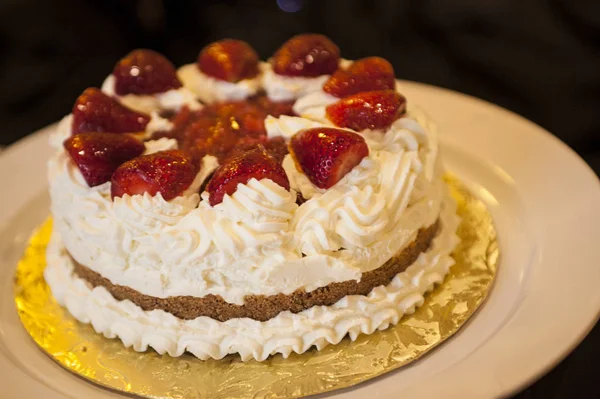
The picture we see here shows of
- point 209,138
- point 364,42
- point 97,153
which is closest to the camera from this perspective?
point 97,153

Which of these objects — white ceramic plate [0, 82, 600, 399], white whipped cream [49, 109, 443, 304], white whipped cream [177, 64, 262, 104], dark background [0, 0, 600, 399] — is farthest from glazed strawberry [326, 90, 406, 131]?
dark background [0, 0, 600, 399]

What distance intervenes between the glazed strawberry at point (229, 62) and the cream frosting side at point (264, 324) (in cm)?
94

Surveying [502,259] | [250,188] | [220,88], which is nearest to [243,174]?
[250,188]

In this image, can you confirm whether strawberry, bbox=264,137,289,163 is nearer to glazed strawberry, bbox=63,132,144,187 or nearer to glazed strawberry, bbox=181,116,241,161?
glazed strawberry, bbox=181,116,241,161

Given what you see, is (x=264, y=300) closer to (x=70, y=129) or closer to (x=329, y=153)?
(x=329, y=153)

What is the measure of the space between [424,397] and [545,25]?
2.84m

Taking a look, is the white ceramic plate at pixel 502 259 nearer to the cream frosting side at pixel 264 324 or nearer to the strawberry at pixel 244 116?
the cream frosting side at pixel 264 324

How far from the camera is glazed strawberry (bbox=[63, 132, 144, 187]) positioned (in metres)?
2.09

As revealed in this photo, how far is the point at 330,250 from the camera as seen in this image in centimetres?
190

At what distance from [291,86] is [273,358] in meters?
1.02

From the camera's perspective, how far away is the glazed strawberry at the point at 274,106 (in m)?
2.44

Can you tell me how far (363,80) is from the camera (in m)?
2.36

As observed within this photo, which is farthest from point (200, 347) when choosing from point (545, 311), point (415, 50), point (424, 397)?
point (415, 50)

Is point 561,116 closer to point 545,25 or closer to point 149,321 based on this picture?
point 545,25
